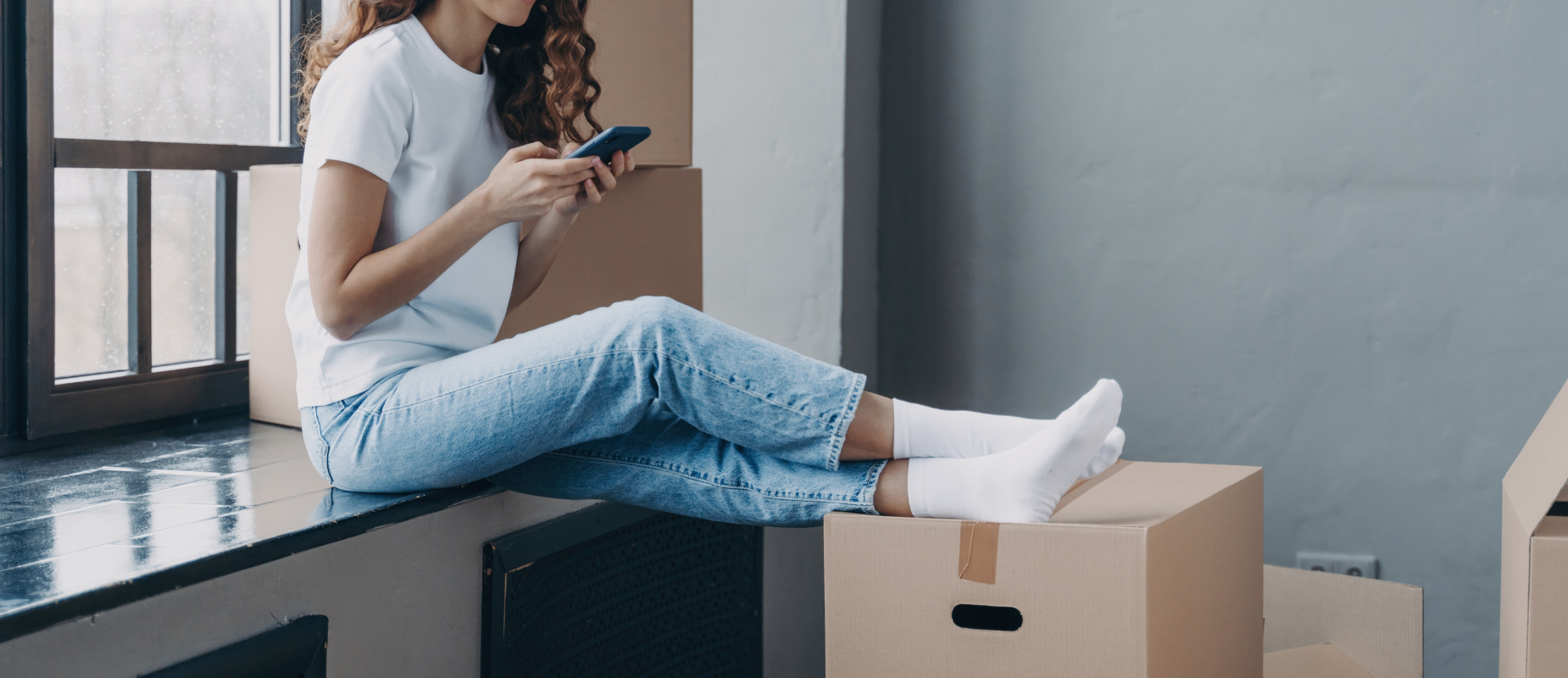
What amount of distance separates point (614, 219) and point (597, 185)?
0.97 ft

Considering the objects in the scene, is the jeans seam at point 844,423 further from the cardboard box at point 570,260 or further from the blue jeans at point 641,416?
the cardboard box at point 570,260

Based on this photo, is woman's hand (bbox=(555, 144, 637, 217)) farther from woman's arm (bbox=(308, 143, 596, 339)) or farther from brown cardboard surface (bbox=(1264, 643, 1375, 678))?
brown cardboard surface (bbox=(1264, 643, 1375, 678))

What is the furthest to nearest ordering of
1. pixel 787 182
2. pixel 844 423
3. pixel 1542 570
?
pixel 787 182 → pixel 844 423 → pixel 1542 570

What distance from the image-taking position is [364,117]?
1.02m

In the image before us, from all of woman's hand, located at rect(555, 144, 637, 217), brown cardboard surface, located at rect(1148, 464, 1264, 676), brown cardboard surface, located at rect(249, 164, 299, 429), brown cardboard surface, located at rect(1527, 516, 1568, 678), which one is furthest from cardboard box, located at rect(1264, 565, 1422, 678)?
brown cardboard surface, located at rect(249, 164, 299, 429)

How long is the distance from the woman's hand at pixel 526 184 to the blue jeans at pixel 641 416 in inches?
4.5

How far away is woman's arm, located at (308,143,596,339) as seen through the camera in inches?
39.3

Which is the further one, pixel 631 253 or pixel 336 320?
pixel 631 253

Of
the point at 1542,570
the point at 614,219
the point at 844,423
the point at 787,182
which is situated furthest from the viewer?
the point at 787,182

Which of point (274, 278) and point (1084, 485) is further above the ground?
point (274, 278)

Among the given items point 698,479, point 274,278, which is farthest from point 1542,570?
point 274,278

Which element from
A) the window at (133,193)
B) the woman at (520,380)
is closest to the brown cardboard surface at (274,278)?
the window at (133,193)

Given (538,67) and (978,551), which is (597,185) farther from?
(978,551)

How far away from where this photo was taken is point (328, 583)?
0.95m
